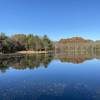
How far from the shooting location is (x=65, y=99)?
430 inches

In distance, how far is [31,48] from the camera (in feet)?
331

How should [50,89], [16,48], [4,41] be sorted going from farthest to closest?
[16,48]
[4,41]
[50,89]

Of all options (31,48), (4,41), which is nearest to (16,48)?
(31,48)

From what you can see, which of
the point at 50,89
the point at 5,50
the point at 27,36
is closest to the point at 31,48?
the point at 27,36

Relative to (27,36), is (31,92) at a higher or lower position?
lower

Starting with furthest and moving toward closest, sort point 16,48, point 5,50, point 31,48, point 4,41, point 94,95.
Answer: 1. point 31,48
2. point 16,48
3. point 5,50
4. point 4,41
5. point 94,95

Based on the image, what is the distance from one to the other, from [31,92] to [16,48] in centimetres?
8042

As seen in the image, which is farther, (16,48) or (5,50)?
(16,48)

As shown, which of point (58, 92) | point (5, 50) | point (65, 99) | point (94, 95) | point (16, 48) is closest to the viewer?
point (65, 99)

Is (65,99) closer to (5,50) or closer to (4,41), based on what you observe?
(4,41)

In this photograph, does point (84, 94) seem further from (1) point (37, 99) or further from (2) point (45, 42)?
(2) point (45, 42)

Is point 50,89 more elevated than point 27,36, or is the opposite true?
point 27,36

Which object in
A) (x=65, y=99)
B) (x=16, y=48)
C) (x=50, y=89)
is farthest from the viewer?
(x=16, y=48)

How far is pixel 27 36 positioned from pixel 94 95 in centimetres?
9607
